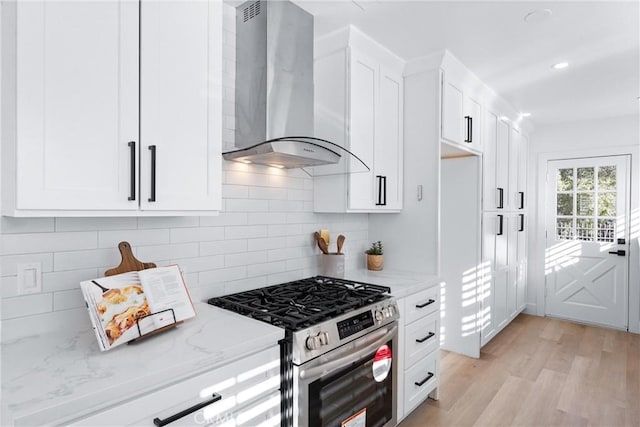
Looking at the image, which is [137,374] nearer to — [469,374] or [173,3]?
[173,3]

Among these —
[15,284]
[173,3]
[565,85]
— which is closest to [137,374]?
[15,284]

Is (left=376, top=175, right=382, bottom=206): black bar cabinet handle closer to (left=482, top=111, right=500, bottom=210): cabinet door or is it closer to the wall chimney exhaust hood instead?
the wall chimney exhaust hood

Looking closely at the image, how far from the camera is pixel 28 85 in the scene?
115 centimetres

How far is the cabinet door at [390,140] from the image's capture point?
8.84 feet

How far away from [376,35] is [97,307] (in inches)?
88.2

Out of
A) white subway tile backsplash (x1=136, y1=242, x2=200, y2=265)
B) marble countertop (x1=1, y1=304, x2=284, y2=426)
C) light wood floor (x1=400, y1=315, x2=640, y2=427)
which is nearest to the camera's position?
marble countertop (x1=1, y1=304, x2=284, y2=426)

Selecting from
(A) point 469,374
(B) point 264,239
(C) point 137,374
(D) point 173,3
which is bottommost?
(A) point 469,374

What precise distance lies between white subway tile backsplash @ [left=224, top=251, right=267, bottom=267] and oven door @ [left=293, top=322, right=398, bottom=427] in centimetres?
77

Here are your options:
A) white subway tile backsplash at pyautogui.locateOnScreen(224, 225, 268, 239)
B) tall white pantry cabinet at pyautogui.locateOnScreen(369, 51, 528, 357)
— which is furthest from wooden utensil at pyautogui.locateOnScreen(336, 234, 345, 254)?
white subway tile backsplash at pyautogui.locateOnScreen(224, 225, 268, 239)

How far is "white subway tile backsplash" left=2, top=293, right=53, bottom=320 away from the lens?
1.36 metres

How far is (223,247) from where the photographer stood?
207 cm

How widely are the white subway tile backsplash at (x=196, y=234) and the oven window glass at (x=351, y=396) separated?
918 mm

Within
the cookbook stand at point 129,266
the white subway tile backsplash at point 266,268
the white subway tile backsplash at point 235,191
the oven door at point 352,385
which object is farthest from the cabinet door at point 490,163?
the cookbook stand at point 129,266

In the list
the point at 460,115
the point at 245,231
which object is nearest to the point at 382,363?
the point at 245,231
